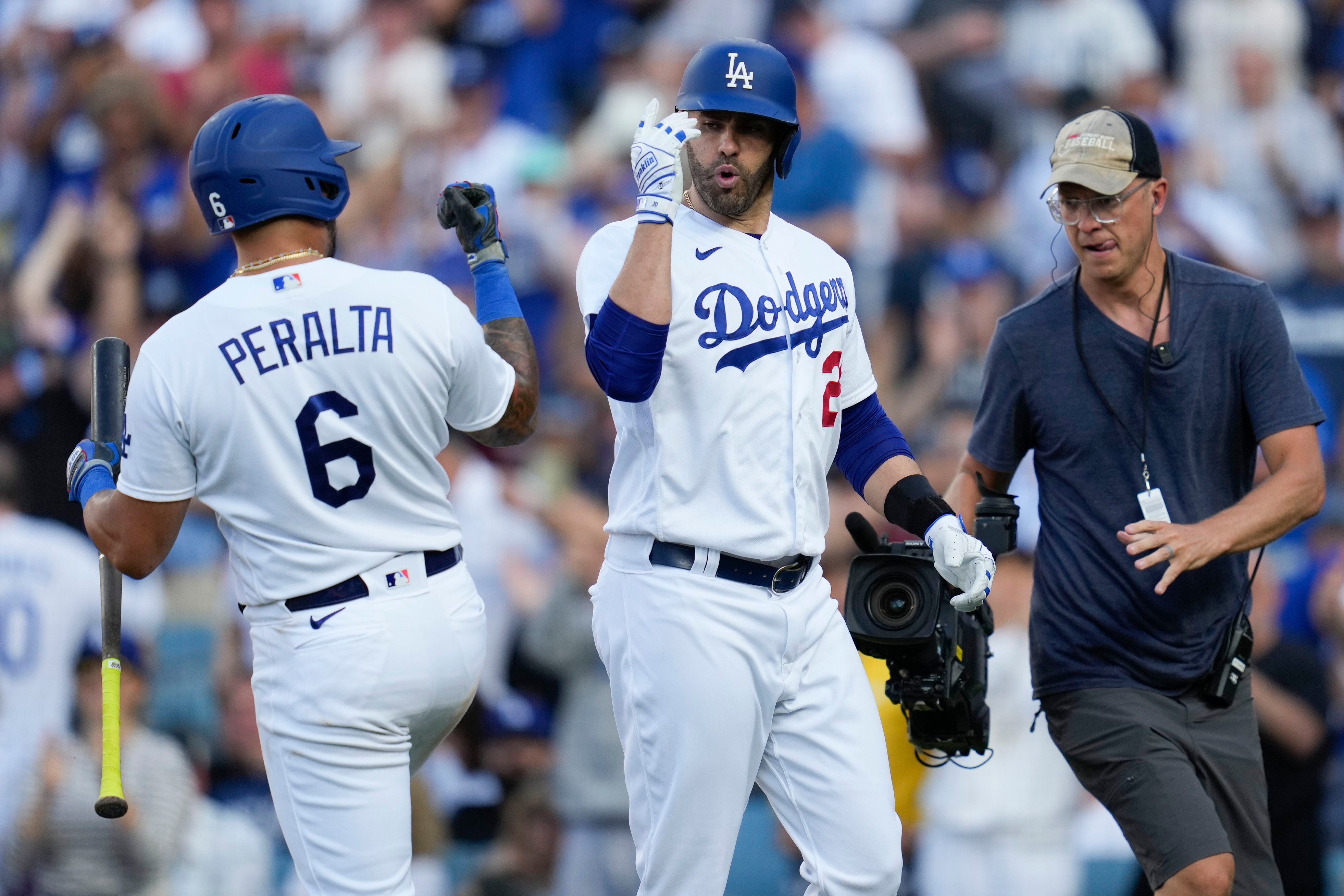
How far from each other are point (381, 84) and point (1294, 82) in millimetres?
5866

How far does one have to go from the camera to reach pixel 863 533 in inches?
177

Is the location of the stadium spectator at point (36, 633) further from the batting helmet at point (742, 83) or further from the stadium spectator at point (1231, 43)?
the stadium spectator at point (1231, 43)

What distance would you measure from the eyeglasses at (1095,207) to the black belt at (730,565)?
1.34m

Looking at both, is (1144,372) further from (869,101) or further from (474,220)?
(869,101)

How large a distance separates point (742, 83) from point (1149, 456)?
5.02ft

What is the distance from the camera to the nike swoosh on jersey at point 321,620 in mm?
3859

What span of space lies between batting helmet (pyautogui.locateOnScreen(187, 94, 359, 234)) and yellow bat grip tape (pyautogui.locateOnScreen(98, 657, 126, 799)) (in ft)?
3.98

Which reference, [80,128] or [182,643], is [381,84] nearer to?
[80,128]

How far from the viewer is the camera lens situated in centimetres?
441

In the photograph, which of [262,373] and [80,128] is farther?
[80,128]

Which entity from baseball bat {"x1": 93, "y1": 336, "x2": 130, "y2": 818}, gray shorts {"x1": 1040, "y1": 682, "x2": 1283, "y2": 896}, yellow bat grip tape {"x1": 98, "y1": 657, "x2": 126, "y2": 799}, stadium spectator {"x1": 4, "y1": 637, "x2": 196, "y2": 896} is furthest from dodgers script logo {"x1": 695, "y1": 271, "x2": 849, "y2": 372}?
stadium spectator {"x1": 4, "y1": 637, "x2": 196, "y2": 896}

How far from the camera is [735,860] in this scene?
722 cm

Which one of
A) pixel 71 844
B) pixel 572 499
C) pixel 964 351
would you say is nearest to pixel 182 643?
pixel 71 844

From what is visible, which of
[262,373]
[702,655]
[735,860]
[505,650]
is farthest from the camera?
[505,650]
